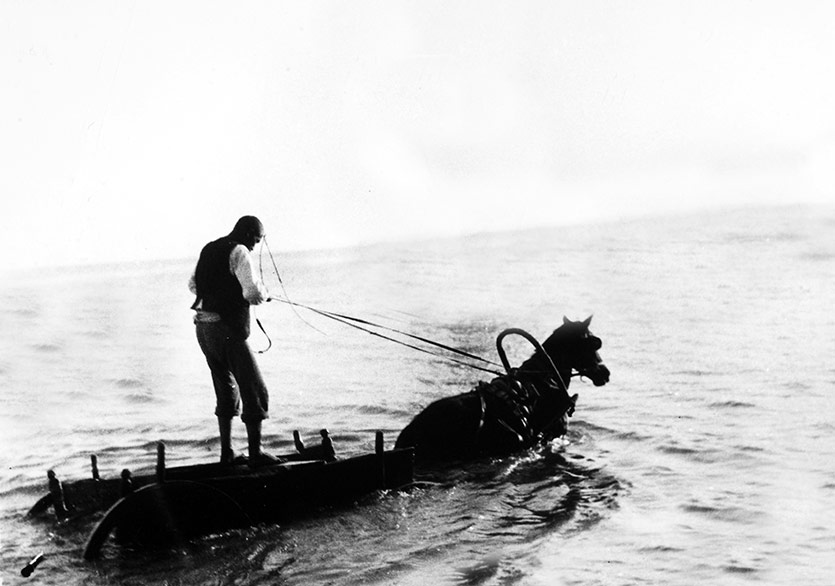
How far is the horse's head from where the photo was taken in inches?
431

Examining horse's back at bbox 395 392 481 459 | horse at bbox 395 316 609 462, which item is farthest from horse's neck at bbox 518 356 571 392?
horse's back at bbox 395 392 481 459

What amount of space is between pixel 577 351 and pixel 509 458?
153cm

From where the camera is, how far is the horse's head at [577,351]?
10938 mm

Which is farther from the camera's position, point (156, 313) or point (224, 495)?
point (156, 313)

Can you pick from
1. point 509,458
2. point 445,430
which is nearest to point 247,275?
point 445,430

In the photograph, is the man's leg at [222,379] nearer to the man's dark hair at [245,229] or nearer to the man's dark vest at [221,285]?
the man's dark vest at [221,285]

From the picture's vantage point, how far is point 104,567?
7.01m

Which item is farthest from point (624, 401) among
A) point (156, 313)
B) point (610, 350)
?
point (156, 313)

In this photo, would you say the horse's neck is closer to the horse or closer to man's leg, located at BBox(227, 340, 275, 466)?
the horse

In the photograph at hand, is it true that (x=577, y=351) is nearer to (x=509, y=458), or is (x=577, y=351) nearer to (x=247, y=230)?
(x=509, y=458)

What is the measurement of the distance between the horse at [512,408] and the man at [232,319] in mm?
2540

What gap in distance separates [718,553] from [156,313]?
2639 cm

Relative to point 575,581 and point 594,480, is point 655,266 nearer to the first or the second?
point 594,480

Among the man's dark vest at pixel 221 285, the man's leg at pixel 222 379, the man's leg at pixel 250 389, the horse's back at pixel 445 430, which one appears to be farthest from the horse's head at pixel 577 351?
the man's dark vest at pixel 221 285
